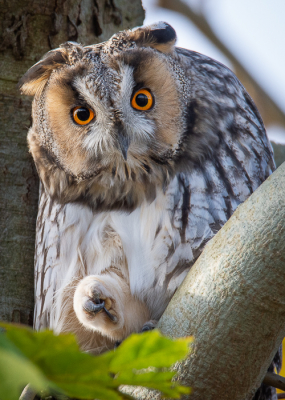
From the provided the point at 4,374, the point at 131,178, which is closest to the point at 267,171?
the point at 131,178

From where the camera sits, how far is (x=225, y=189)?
1.55m

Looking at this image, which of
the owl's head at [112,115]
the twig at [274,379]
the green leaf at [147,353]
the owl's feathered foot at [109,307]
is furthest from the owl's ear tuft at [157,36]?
the green leaf at [147,353]

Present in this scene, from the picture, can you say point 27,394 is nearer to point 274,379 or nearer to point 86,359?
point 86,359

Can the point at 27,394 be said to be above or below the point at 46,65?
below

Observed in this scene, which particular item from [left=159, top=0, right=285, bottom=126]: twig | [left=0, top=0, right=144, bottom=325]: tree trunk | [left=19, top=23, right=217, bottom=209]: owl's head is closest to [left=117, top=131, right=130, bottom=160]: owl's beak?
[left=19, top=23, right=217, bottom=209]: owl's head

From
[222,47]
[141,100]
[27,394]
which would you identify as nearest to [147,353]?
[27,394]

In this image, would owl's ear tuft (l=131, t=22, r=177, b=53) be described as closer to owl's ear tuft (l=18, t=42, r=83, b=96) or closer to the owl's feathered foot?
owl's ear tuft (l=18, t=42, r=83, b=96)

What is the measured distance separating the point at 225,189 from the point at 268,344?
658 millimetres

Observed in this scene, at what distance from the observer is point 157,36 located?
1.59 m

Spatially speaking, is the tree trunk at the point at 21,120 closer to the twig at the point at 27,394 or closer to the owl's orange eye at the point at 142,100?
the owl's orange eye at the point at 142,100

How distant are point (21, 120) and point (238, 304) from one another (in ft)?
4.08

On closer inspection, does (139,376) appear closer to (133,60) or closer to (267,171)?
(133,60)

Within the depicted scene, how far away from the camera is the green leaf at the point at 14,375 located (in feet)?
1.12

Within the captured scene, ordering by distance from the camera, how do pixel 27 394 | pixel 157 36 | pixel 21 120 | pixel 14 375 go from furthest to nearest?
pixel 21 120 < pixel 157 36 < pixel 27 394 < pixel 14 375
